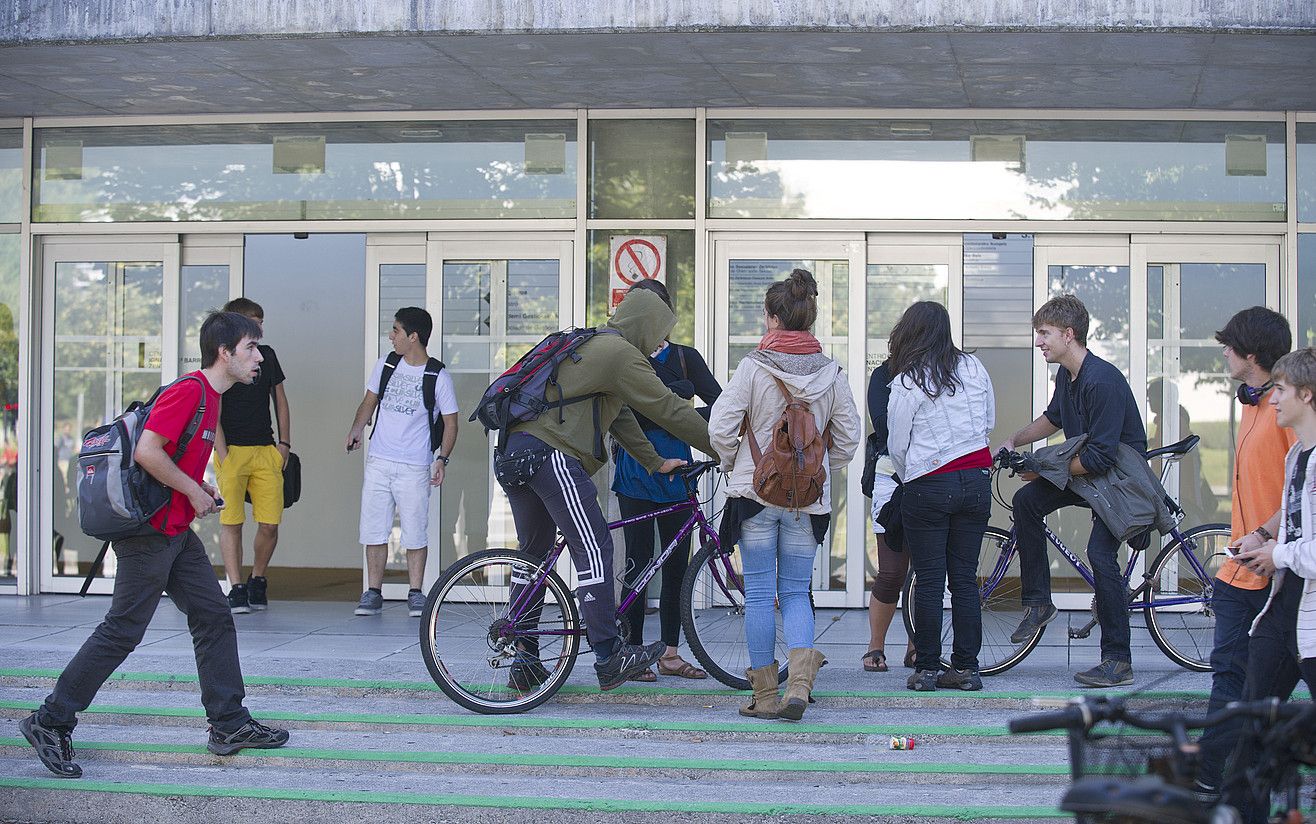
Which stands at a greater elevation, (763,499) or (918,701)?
(763,499)

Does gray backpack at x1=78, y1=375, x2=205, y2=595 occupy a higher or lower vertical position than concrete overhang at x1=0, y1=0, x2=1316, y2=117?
lower

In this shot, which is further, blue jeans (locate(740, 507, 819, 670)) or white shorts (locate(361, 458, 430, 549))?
white shorts (locate(361, 458, 430, 549))

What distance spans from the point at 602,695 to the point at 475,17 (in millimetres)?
3560

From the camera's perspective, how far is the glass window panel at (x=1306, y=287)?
28.5 ft

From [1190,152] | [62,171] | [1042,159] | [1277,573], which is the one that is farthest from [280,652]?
[1190,152]

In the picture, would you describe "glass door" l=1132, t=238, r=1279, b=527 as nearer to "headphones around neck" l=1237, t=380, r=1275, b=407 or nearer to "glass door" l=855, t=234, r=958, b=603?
"glass door" l=855, t=234, r=958, b=603

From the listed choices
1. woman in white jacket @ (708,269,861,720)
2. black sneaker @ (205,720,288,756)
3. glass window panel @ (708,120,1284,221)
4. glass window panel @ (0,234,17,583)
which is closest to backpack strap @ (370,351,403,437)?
glass window panel @ (708,120,1284,221)

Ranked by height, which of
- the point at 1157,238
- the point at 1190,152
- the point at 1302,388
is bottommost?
the point at 1302,388

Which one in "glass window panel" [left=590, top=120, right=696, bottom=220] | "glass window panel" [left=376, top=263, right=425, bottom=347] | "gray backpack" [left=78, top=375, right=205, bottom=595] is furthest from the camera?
"glass window panel" [left=376, top=263, right=425, bottom=347]

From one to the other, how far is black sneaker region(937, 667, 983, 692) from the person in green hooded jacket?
136 centimetres

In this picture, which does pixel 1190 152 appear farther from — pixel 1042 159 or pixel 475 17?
pixel 475 17

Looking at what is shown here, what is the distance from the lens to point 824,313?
29.4ft

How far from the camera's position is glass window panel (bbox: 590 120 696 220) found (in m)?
8.96

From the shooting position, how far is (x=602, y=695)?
637cm
